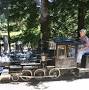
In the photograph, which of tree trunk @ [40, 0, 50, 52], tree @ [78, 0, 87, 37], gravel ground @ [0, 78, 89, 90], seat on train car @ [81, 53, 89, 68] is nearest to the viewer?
gravel ground @ [0, 78, 89, 90]

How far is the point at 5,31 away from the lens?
1239 cm

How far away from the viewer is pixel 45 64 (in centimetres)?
802

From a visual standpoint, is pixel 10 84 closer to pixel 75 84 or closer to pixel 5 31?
pixel 75 84

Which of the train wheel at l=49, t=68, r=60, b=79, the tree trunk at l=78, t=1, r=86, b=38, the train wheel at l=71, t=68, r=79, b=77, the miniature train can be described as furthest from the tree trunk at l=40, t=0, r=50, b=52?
the tree trunk at l=78, t=1, r=86, b=38

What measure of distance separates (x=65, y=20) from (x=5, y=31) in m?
2.36

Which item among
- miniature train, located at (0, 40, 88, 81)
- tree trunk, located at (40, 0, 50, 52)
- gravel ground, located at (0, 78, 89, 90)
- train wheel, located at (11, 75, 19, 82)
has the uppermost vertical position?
tree trunk, located at (40, 0, 50, 52)

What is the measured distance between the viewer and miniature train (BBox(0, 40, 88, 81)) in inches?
313

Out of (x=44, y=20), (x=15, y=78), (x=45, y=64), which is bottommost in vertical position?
(x=15, y=78)

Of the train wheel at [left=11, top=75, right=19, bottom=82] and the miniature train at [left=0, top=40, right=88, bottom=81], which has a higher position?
the miniature train at [left=0, top=40, right=88, bottom=81]

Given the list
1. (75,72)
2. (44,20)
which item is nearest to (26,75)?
(75,72)

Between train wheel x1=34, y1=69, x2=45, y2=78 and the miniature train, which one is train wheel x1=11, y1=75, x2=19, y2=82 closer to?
the miniature train

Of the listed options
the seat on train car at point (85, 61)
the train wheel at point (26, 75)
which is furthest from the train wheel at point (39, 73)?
the seat on train car at point (85, 61)

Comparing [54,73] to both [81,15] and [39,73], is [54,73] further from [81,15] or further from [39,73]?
[81,15]

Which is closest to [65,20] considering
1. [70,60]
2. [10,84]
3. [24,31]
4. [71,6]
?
[71,6]
